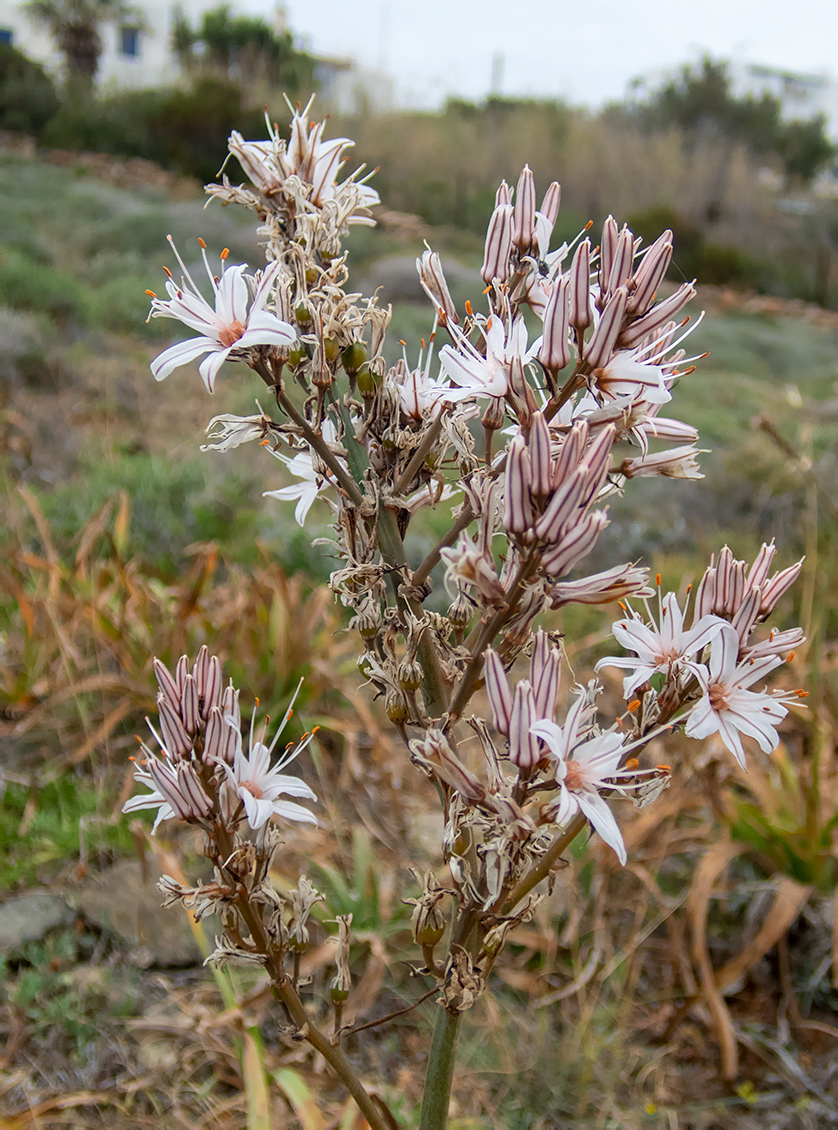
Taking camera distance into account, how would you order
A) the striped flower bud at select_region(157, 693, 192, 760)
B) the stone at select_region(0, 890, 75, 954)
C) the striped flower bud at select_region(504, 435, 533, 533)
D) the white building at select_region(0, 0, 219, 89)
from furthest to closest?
the white building at select_region(0, 0, 219, 89) < the stone at select_region(0, 890, 75, 954) < the striped flower bud at select_region(157, 693, 192, 760) < the striped flower bud at select_region(504, 435, 533, 533)

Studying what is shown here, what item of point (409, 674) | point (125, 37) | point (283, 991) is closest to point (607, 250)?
point (409, 674)

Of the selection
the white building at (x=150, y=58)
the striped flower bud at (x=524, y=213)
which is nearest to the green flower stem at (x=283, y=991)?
the striped flower bud at (x=524, y=213)

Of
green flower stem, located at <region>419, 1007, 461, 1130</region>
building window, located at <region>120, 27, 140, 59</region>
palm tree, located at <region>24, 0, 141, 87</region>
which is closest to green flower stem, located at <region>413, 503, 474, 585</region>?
green flower stem, located at <region>419, 1007, 461, 1130</region>

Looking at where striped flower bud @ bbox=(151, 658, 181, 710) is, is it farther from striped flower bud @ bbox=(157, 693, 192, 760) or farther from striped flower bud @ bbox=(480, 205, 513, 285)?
striped flower bud @ bbox=(480, 205, 513, 285)

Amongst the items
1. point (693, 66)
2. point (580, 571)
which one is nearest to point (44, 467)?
point (580, 571)

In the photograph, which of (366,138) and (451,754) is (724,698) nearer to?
(451,754)

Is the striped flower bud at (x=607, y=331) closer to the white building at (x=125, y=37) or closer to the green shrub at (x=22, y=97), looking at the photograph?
the green shrub at (x=22, y=97)

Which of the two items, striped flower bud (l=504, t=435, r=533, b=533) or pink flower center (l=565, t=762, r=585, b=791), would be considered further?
pink flower center (l=565, t=762, r=585, b=791)
